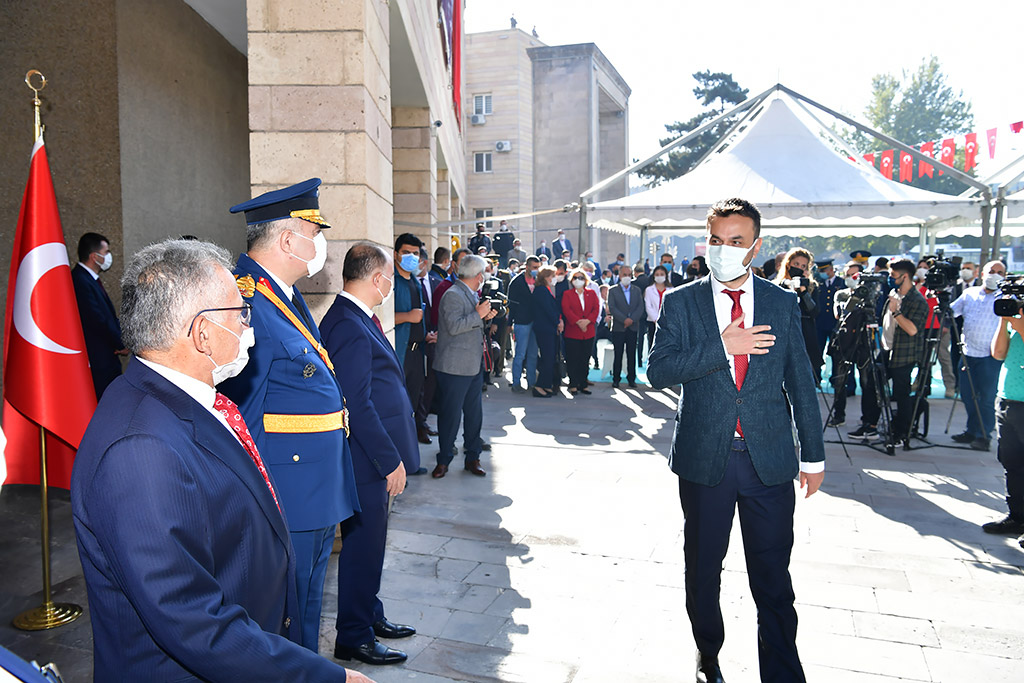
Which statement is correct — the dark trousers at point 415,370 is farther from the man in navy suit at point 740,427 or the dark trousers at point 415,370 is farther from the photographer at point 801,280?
the man in navy suit at point 740,427

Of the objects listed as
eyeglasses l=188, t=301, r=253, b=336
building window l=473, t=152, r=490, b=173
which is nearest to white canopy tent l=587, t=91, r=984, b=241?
eyeglasses l=188, t=301, r=253, b=336

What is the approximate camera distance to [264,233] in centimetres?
283

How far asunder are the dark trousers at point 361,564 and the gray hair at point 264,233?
1.16 meters

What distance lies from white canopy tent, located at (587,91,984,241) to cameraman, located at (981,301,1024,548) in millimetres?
5998

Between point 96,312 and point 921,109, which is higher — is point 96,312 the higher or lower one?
the lower one

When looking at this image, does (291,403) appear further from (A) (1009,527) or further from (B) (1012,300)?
(A) (1009,527)

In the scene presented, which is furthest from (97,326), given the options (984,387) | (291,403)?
(984,387)

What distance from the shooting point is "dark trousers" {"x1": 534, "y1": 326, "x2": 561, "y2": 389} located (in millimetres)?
10859

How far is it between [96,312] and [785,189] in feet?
30.5

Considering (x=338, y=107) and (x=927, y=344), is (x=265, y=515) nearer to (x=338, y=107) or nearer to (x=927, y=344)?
(x=338, y=107)

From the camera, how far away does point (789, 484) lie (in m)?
2.98

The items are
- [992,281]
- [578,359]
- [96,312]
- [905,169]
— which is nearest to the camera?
[96,312]

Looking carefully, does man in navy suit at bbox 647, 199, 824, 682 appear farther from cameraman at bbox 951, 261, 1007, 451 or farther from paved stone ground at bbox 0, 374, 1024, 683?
cameraman at bbox 951, 261, 1007, 451

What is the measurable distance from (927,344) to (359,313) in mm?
6300
